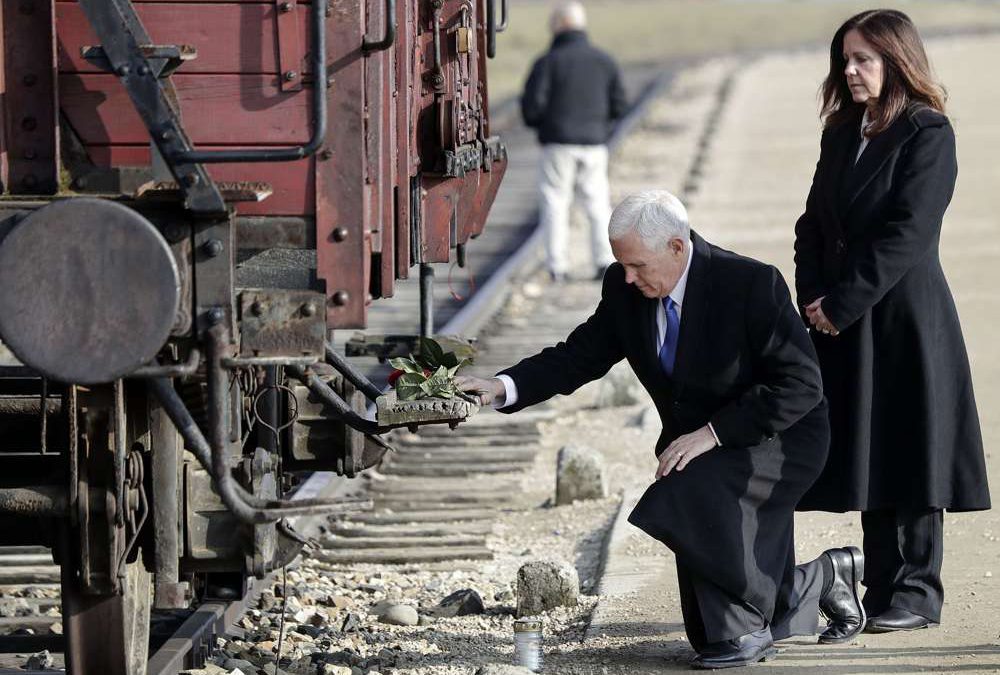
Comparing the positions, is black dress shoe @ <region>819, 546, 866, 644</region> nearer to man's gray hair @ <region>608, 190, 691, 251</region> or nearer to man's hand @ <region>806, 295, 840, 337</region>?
man's hand @ <region>806, 295, 840, 337</region>

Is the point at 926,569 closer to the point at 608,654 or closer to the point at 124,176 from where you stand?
the point at 608,654

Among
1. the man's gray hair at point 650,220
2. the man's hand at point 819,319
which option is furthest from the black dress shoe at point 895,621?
the man's gray hair at point 650,220

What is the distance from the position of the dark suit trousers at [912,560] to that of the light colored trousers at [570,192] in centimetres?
891

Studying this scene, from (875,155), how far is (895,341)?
604 mm

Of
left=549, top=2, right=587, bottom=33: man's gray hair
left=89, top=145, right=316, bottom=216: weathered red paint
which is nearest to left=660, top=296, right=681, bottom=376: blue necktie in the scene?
left=89, top=145, right=316, bottom=216: weathered red paint

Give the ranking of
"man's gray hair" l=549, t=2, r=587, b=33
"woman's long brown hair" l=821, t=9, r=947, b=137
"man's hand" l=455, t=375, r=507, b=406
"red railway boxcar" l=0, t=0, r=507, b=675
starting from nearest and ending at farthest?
1. "red railway boxcar" l=0, t=0, r=507, b=675
2. "man's hand" l=455, t=375, r=507, b=406
3. "woman's long brown hair" l=821, t=9, r=947, b=137
4. "man's gray hair" l=549, t=2, r=587, b=33

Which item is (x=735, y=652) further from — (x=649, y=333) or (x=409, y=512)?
(x=409, y=512)

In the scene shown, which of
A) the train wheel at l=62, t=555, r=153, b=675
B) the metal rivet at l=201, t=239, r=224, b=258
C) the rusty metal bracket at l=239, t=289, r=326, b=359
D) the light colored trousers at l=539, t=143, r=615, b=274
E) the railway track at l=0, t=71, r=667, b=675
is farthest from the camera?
the light colored trousers at l=539, t=143, r=615, b=274

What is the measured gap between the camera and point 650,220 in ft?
17.2

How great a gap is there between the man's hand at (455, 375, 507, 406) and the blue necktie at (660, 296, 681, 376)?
52 centimetres

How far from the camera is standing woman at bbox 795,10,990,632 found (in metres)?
5.74

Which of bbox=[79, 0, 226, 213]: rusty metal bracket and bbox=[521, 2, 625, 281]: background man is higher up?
bbox=[79, 0, 226, 213]: rusty metal bracket

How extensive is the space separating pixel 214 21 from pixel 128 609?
1631mm

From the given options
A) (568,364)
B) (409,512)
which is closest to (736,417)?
(568,364)
